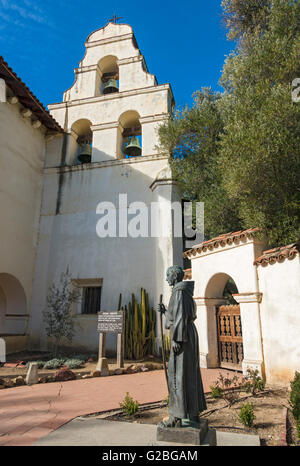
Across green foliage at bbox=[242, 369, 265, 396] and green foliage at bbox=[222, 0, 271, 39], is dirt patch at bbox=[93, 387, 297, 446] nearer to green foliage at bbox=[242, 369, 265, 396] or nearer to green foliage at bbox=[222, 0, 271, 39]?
green foliage at bbox=[242, 369, 265, 396]

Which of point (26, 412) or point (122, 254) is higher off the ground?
point (122, 254)

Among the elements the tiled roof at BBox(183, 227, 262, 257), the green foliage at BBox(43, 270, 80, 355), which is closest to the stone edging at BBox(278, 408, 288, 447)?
the tiled roof at BBox(183, 227, 262, 257)

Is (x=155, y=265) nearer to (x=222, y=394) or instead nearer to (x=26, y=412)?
(x=222, y=394)

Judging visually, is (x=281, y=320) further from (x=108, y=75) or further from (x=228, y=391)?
(x=108, y=75)

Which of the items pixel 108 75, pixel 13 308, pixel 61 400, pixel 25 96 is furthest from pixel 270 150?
pixel 108 75

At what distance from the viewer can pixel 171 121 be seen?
1236 centimetres

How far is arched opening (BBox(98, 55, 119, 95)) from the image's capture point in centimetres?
1481

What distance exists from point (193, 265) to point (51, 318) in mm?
5917

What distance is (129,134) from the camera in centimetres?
1485

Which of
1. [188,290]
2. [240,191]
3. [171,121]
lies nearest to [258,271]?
[240,191]

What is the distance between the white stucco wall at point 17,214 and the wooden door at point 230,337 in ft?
25.5

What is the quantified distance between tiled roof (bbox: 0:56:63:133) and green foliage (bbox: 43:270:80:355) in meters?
6.96

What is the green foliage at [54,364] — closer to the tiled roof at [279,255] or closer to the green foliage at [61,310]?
the green foliage at [61,310]

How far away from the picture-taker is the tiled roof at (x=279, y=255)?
6.43m
